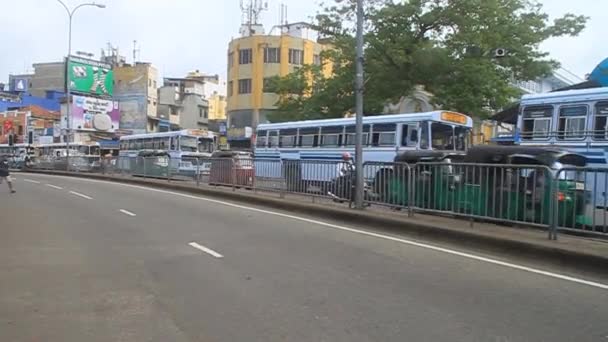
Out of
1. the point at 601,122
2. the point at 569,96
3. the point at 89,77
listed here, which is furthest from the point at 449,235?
the point at 89,77

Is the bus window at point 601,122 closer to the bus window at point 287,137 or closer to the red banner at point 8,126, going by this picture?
the bus window at point 287,137

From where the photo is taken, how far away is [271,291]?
21.9ft

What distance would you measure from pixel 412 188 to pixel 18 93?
309 feet

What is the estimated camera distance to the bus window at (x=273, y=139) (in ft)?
93.4

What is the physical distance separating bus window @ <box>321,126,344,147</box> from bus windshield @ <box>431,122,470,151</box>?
4160 mm

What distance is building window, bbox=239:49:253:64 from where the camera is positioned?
64.0 meters

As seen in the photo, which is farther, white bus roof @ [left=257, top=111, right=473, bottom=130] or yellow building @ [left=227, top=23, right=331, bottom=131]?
yellow building @ [left=227, top=23, right=331, bottom=131]

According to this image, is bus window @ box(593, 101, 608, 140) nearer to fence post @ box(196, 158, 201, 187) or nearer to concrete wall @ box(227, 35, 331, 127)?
fence post @ box(196, 158, 201, 187)

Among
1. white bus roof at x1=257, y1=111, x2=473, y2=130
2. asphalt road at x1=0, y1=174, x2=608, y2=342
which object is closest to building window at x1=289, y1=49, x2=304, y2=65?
white bus roof at x1=257, y1=111, x2=473, y2=130

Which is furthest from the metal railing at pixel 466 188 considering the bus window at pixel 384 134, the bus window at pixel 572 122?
the bus window at pixel 572 122

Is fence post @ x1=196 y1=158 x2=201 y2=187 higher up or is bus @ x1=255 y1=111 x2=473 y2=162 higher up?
bus @ x1=255 y1=111 x2=473 y2=162

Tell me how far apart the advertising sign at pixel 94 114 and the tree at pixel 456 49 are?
141 ft

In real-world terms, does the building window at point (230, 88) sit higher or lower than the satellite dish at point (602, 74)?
higher

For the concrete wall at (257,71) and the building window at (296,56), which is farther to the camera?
the building window at (296,56)
